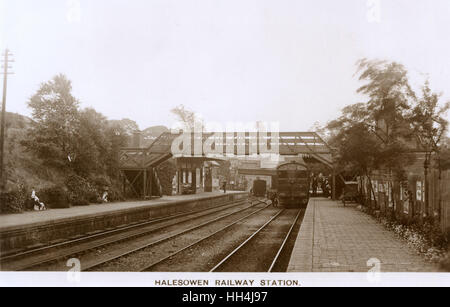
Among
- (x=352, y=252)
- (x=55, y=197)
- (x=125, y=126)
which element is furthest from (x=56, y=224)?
(x=125, y=126)

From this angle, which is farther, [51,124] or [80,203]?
[80,203]

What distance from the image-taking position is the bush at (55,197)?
1807 centimetres

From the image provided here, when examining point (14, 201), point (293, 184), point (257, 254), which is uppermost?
point (293, 184)

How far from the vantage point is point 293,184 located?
26.8 meters

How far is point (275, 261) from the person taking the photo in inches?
378

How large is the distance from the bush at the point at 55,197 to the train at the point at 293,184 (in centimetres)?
1334

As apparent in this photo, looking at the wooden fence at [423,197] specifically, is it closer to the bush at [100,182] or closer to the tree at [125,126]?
the bush at [100,182]

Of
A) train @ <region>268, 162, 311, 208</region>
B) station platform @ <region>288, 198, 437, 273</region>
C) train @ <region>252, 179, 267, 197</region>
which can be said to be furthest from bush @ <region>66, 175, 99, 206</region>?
train @ <region>252, 179, 267, 197</region>

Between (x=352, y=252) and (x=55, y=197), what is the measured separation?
45.9 ft

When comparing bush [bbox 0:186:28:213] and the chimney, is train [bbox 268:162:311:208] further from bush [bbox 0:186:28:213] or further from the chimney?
bush [bbox 0:186:28:213]

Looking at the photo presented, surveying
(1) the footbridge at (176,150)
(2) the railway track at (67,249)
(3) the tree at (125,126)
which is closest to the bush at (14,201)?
(2) the railway track at (67,249)

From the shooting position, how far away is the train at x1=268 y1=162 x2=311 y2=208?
26.7m

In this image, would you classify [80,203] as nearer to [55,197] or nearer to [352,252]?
[55,197]

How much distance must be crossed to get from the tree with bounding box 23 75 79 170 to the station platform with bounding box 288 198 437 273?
36.5 feet
